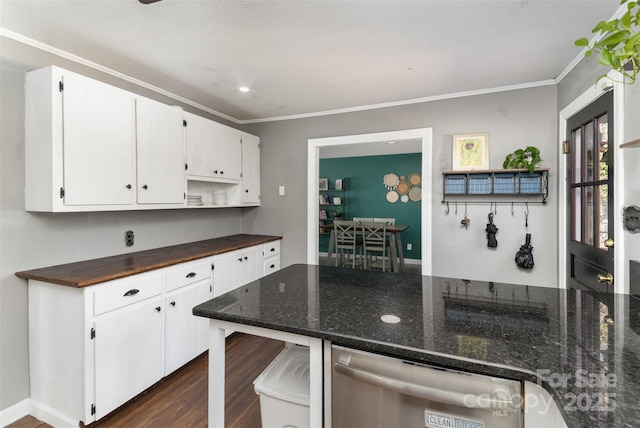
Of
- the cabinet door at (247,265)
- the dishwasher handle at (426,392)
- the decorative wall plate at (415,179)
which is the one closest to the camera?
the dishwasher handle at (426,392)

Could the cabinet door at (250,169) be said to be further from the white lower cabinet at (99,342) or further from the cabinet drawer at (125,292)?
the cabinet drawer at (125,292)

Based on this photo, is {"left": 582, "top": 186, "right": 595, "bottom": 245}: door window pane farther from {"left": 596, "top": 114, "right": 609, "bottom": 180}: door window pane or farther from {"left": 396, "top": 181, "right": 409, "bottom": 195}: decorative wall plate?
{"left": 396, "top": 181, "right": 409, "bottom": 195}: decorative wall plate

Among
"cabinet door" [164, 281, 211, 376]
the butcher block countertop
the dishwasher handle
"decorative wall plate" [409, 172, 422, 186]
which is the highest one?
"decorative wall plate" [409, 172, 422, 186]

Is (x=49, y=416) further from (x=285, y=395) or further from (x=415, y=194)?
(x=415, y=194)

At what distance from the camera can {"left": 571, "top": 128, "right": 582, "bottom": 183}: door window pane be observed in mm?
2158

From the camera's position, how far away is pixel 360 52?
2023 millimetres

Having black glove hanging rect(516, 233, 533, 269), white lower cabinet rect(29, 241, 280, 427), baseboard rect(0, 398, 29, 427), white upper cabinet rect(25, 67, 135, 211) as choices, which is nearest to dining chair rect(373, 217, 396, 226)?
black glove hanging rect(516, 233, 533, 269)

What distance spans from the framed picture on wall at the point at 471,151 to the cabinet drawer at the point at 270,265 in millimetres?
2143

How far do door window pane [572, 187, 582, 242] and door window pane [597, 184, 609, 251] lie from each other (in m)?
0.35

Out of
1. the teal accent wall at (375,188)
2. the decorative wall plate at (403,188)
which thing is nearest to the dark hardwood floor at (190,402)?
the teal accent wall at (375,188)

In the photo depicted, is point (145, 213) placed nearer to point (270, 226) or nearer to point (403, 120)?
point (270, 226)

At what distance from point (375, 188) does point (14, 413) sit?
5.93 meters

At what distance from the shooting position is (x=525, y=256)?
259 cm

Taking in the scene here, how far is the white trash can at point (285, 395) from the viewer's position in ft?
3.77
